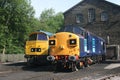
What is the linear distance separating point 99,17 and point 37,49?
2786cm

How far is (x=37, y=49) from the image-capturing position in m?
28.7

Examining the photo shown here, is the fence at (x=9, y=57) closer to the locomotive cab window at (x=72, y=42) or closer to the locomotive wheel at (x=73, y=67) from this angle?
the locomotive wheel at (x=73, y=67)

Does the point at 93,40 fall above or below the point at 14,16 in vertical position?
below

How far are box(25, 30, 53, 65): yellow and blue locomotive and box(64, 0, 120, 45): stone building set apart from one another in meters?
25.8

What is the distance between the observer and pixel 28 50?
95.1 ft

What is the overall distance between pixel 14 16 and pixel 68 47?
34090 mm

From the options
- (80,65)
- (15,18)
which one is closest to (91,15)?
(15,18)

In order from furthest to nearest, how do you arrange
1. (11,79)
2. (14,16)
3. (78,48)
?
(14,16) → (78,48) → (11,79)

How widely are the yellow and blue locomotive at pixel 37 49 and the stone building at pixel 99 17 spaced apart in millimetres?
25839

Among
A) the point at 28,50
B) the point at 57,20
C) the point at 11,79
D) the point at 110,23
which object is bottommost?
the point at 11,79

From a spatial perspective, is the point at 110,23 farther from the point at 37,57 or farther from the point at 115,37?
the point at 37,57

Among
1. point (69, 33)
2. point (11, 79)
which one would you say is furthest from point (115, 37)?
point (11, 79)

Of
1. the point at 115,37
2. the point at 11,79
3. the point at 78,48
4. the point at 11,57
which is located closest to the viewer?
the point at 11,79

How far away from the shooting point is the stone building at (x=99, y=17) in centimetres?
5362
